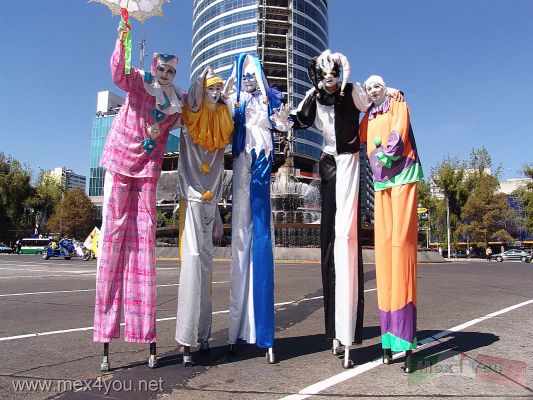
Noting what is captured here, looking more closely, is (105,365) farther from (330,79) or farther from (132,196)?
(330,79)

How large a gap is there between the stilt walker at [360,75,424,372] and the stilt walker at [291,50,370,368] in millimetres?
188

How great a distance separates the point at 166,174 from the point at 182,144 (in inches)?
1819

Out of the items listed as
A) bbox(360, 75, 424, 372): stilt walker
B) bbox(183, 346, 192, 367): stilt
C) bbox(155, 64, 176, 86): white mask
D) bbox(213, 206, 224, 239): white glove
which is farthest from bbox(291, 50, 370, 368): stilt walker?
bbox(155, 64, 176, 86): white mask

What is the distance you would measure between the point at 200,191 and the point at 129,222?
714 mm

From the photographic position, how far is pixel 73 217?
6481 cm

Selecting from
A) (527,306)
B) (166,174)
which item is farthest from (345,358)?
(166,174)

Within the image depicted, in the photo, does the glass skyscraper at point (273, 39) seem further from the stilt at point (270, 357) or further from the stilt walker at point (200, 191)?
the stilt at point (270, 357)

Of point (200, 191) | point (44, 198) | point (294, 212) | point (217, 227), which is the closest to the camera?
point (200, 191)

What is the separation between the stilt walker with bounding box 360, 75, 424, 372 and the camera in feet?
12.2

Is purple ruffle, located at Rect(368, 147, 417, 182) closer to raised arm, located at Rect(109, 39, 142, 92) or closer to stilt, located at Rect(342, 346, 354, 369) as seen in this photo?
stilt, located at Rect(342, 346, 354, 369)

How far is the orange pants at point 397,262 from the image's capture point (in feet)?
12.1

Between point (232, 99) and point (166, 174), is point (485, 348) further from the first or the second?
point (166, 174)

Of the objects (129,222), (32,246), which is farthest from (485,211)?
(129,222)

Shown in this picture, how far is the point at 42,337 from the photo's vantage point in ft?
15.0
